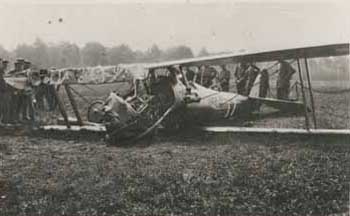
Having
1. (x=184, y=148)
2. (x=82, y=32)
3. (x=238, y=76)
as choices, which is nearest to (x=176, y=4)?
(x=82, y=32)

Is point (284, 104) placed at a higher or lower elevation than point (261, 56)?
lower

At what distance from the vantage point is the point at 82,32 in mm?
3553

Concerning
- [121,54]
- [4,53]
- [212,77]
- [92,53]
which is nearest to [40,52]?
[4,53]

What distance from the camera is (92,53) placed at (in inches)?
143

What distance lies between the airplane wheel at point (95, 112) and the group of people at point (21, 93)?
316mm

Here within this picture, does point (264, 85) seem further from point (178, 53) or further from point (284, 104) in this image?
point (178, 53)

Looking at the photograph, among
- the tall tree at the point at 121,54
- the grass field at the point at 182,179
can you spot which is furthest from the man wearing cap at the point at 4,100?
the tall tree at the point at 121,54

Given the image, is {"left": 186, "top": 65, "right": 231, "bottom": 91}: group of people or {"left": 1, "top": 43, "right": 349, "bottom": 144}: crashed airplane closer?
{"left": 1, "top": 43, "right": 349, "bottom": 144}: crashed airplane

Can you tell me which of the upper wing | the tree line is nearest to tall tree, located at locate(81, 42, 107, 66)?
the tree line

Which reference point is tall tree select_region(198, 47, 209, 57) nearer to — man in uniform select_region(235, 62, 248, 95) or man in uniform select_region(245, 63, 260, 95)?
man in uniform select_region(245, 63, 260, 95)

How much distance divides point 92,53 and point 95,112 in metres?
0.42

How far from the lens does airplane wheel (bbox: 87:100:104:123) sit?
3.83 meters

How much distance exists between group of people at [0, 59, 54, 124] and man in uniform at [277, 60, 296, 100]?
1.52 meters

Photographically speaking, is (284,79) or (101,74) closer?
(101,74)
